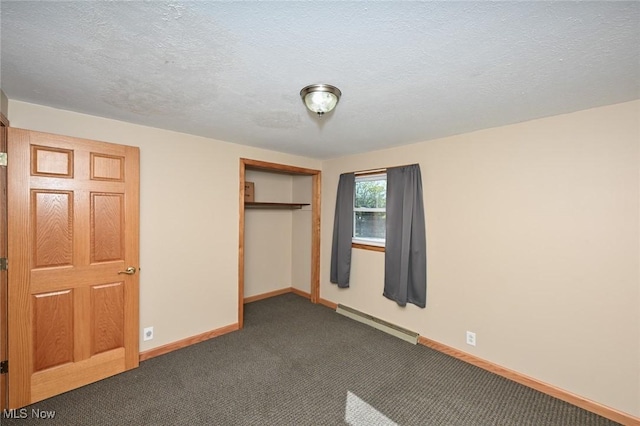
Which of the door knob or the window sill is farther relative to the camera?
the window sill

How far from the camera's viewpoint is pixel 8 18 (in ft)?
3.83

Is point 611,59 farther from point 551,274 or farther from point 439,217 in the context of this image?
point 439,217

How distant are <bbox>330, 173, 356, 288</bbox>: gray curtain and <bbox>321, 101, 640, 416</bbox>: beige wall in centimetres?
107

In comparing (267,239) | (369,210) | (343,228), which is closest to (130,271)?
(267,239)

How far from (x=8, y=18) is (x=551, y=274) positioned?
3.73m

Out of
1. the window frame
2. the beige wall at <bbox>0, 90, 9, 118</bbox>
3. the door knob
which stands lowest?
the door knob

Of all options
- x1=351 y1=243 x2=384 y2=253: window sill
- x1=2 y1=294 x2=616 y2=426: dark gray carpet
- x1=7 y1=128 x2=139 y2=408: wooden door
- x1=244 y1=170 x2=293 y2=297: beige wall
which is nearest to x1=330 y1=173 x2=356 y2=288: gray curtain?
x1=351 y1=243 x2=384 y2=253: window sill

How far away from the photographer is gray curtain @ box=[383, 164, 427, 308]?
3133mm

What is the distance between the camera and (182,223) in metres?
2.96

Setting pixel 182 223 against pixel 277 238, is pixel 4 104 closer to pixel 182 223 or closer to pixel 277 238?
pixel 182 223

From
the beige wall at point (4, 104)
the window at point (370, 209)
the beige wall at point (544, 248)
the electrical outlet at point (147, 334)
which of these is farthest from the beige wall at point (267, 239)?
the beige wall at point (4, 104)

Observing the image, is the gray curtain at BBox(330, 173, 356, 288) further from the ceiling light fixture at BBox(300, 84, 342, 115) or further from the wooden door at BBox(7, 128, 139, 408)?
the wooden door at BBox(7, 128, 139, 408)

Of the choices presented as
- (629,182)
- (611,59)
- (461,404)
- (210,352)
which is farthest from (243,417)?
(629,182)

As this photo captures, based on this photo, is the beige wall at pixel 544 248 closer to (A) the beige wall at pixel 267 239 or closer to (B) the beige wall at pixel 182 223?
(B) the beige wall at pixel 182 223
